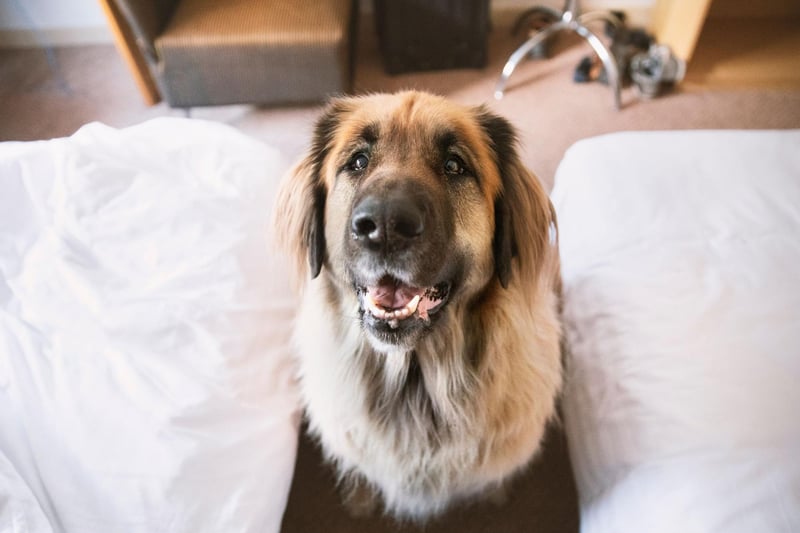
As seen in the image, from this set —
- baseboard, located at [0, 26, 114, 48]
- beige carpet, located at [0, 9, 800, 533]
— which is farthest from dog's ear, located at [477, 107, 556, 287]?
baseboard, located at [0, 26, 114, 48]

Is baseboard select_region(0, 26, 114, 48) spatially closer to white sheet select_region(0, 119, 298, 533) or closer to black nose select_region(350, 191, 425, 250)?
white sheet select_region(0, 119, 298, 533)

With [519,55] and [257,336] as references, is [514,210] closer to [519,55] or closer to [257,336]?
[257,336]

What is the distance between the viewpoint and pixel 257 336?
1.41 metres

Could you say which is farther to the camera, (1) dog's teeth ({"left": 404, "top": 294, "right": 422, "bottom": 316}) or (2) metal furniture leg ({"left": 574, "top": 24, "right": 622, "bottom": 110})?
(2) metal furniture leg ({"left": 574, "top": 24, "right": 622, "bottom": 110})

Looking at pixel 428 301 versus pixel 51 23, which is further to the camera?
pixel 51 23

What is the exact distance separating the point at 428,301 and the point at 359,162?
352 millimetres

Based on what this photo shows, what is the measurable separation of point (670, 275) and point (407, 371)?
77cm

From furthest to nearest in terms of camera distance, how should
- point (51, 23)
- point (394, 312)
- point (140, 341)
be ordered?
point (51, 23) → point (140, 341) → point (394, 312)

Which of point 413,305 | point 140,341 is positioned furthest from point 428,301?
point 140,341

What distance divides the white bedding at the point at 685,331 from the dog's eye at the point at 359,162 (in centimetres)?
79

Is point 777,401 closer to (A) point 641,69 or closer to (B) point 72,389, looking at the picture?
(B) point 72,389

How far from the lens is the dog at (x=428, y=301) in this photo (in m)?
1.02

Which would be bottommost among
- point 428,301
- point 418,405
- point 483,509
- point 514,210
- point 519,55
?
point 483,509

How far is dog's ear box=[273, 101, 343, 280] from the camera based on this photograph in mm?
1157
